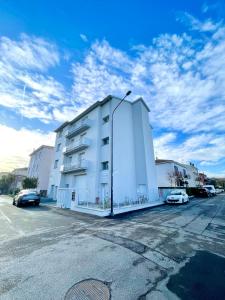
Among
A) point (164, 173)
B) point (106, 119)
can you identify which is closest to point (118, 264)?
point (106, 119)

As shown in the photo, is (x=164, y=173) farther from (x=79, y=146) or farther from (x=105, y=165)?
(x=79, y=146)

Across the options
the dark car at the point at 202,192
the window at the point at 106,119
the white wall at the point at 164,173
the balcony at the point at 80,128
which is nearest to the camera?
the window at the point at 106,119

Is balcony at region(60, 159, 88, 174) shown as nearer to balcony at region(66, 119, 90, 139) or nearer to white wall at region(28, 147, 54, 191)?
balcony at region(66, 119, 90, 139)

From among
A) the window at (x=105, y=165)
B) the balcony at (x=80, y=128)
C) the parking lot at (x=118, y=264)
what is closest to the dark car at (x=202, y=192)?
the window at (x=105, y=165)

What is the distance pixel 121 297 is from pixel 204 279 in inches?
73.3

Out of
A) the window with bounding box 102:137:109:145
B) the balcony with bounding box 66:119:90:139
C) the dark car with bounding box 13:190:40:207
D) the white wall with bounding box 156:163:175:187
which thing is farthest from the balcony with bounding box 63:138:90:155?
the white wall with bounding box 156:163:175:187

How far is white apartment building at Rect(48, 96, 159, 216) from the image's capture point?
1748 cm

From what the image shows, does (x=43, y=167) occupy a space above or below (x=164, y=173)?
above

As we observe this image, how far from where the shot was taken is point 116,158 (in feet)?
58.7

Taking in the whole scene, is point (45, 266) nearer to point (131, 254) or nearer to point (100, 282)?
point (100, 282)

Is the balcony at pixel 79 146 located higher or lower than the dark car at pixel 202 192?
higher

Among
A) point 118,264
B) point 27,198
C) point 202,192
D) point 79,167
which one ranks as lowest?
point 118,264

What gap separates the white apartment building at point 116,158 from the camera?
1748 cm

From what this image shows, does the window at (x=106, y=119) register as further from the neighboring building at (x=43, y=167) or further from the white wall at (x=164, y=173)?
the white wall at (x=164, y=173)
